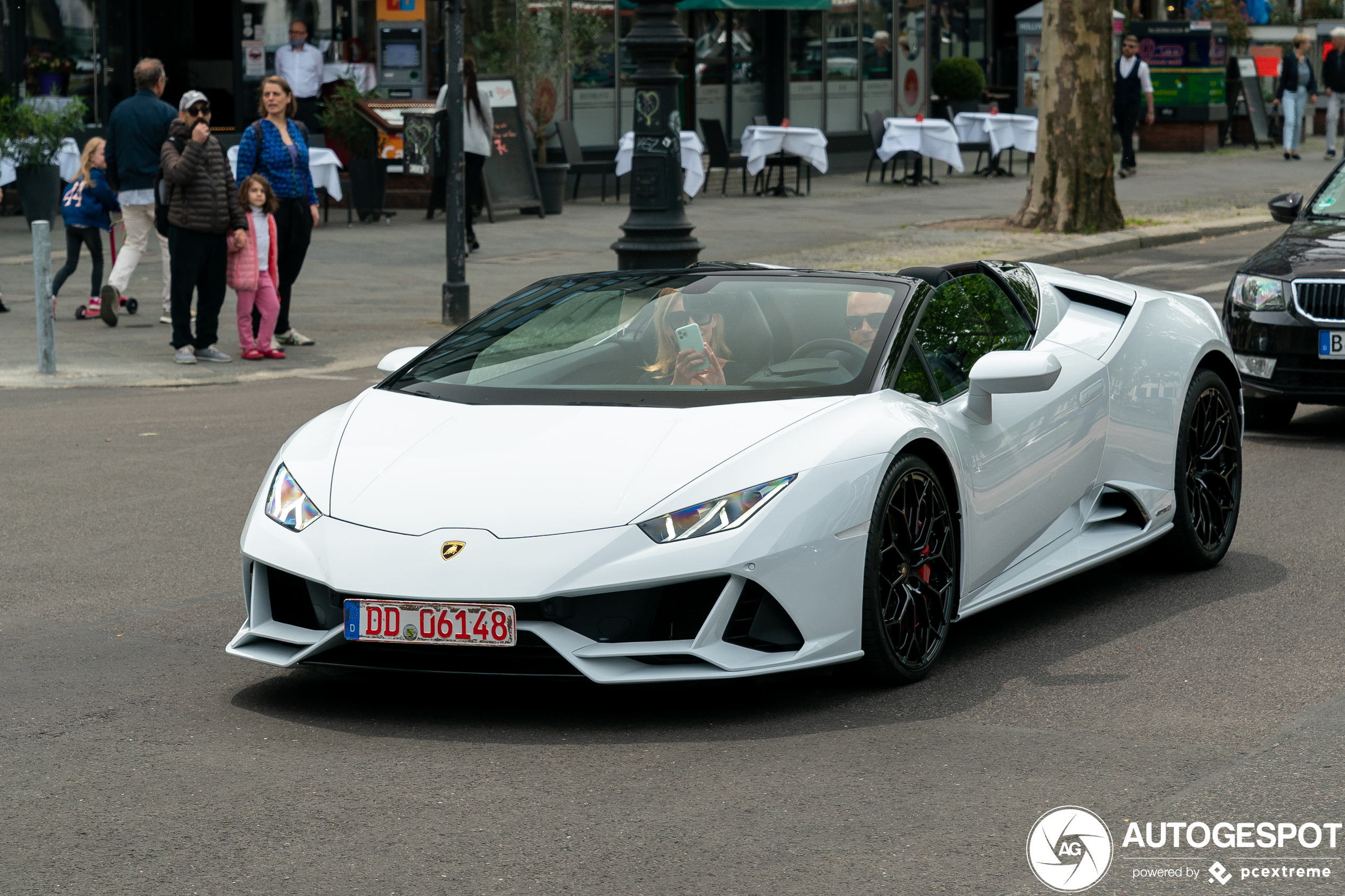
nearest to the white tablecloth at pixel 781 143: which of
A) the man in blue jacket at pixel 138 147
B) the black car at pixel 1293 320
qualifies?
the man in blue jacket at pixel 138 147

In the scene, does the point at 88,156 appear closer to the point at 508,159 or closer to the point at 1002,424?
the point at 508,159

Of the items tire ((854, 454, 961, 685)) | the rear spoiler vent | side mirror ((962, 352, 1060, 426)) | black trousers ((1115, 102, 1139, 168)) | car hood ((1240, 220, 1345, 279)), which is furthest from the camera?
black trousers ((1115, 102, 1139, 168))

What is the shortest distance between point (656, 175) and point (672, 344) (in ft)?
28.6

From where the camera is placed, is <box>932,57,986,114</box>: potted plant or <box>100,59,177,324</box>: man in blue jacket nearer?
<box>100,59,177,324</box>: man in blue jacket

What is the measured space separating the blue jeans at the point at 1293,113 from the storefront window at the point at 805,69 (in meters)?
8.20

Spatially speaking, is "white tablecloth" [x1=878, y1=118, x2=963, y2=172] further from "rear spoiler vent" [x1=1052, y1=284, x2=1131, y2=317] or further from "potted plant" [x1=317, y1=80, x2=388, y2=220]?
"rear spoiler vent" [x1=1052, y1=284, x2=1131, y2=317]

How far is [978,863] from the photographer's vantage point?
13.2ft

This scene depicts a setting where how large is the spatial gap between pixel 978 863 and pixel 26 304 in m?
13.3

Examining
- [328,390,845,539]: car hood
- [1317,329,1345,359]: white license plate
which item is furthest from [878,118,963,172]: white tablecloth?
[328,390,845,539]: car hood

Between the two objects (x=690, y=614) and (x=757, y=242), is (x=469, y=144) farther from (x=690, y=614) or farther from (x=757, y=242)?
(x=690, y=614)

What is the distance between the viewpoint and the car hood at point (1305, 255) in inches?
380

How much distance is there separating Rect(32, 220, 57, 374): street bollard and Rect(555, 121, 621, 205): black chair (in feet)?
41.2

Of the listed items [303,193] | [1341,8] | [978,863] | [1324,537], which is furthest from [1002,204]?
[1341,8]

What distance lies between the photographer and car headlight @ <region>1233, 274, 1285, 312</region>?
973 centimetres
